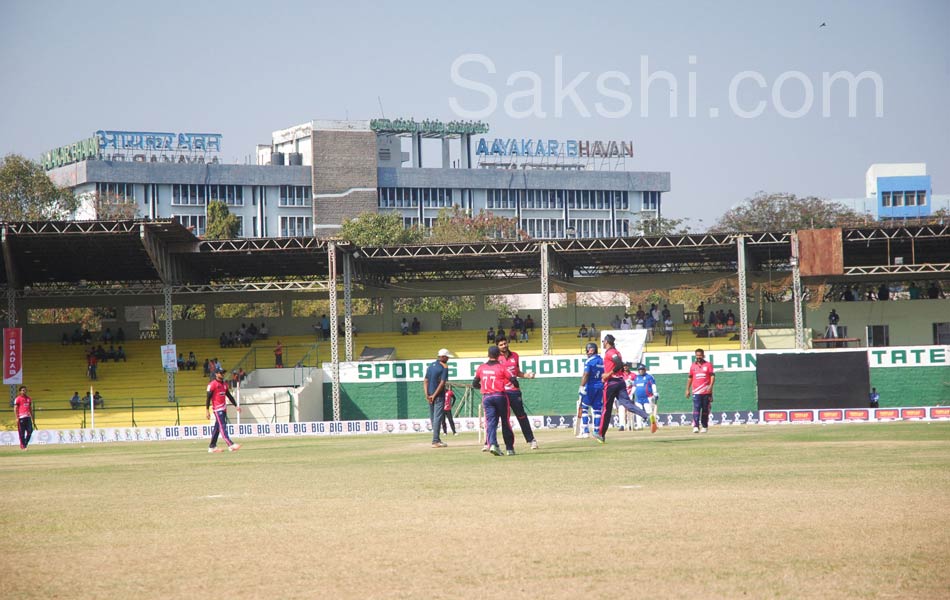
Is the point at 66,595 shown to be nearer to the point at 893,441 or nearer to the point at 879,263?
the point at 893,441

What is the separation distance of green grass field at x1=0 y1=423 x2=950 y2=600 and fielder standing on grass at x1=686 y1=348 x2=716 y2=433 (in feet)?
27.6

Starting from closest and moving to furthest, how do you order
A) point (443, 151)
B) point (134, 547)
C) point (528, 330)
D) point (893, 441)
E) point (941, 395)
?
point (134, 547) → point (893, 441) → point (941, 395) → point (528, 330) → point (443, 151)

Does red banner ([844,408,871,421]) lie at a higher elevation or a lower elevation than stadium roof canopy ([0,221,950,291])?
lower

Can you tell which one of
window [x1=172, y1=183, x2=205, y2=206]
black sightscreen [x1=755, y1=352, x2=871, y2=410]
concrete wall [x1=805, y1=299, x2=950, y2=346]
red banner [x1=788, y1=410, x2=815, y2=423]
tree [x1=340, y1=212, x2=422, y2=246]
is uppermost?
window [x1=172, y1=183, x2=205, y2=206]

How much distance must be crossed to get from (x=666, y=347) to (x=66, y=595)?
46792 millimetres

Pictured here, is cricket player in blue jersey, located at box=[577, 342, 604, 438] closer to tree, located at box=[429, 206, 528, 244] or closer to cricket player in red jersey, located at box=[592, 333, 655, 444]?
cricket player in red jersey, located at box=[592, 333, 655, 444]

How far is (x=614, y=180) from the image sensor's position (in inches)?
4995

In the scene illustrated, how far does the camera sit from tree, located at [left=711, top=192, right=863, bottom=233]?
89500 millimetres

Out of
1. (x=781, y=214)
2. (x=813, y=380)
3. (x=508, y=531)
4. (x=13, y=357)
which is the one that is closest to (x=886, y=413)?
(x=813, y=380)

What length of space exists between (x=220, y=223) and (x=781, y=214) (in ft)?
156

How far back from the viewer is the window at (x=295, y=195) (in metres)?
116

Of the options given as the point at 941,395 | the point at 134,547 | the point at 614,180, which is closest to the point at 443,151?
the point at 614,180

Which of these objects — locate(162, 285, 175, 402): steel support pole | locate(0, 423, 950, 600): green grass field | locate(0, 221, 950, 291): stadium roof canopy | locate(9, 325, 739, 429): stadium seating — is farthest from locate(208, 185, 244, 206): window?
locate(0, 423, 950, 600): green grass field

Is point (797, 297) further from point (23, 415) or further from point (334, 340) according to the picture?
point (23, 415)
